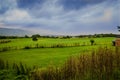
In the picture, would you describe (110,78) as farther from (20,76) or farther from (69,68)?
(20,76)

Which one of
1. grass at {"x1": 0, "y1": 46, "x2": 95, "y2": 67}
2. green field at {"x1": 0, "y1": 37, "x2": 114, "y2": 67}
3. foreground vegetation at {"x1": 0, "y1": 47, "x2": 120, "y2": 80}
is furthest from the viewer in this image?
grass at {"x1": 0, "y1": 46, "x2": 95, "y2": 67}

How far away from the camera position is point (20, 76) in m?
16.0

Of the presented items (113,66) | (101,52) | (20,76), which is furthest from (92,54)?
(20,76)

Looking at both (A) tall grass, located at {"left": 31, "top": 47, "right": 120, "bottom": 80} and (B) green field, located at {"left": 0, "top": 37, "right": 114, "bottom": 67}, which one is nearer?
(A) tall grass, located at {"left": 31, "top": 47, "right": 120, "bottom": 80}

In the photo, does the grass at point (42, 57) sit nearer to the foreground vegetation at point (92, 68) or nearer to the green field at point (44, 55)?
the green field at point (44, 55)

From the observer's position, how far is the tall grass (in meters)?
12.2

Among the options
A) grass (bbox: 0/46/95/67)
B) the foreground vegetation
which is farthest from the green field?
the foreground vegetation

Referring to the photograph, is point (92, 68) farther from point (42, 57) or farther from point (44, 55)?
point (44, 55)

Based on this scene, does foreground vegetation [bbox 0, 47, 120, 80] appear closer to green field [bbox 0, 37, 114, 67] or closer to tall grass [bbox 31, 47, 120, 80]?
tall grass [bbox 31, 47, 120, 80]

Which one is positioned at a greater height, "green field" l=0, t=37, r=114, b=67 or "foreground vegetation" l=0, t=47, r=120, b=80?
"foreground vegetation" l=0, t=47, r=120, b=80

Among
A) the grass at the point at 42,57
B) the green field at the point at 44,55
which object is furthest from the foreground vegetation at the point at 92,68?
the grass at the point at 42,57

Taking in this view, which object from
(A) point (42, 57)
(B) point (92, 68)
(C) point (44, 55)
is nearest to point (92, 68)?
(B) point (92, 68)

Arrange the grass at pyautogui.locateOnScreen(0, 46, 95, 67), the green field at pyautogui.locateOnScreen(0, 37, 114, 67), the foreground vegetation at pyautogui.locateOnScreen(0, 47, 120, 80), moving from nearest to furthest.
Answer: the foreground vegetation at pyautogui.locateOnScreen(0, 47, 120, 80) < the green field at pyautogui.locateOnScreen(0, 37, 114, 67) < the grass at pyautogui.locateOnScreen(0, 46, 95, 67)

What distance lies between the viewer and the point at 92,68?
12547 millimetres
